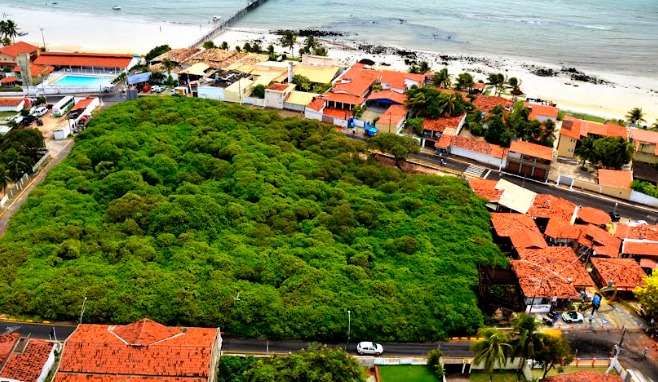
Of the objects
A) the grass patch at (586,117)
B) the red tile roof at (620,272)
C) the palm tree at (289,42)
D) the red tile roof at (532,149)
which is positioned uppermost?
the palm tree at (289,42)

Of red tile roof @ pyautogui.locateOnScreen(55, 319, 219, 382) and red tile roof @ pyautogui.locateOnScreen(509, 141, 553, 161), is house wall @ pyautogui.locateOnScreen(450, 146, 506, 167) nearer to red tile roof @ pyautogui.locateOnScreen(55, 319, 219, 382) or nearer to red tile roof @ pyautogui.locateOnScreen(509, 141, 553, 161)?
red tile roof @ pyautogui.locateOnScreen(509, 141, 553, 161)

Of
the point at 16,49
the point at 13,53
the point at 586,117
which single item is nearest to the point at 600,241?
the point at 586,117

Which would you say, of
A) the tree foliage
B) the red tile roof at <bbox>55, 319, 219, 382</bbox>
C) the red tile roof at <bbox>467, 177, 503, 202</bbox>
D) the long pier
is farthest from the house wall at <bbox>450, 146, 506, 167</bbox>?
the long pier

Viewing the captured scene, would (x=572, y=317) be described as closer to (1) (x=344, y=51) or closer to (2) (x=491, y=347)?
(2) (x=491, y=347)

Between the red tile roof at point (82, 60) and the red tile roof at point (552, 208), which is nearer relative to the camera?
the red tile roof at point (552, 208)

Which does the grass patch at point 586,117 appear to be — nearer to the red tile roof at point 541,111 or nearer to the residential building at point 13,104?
the red tile roof at point 541,111

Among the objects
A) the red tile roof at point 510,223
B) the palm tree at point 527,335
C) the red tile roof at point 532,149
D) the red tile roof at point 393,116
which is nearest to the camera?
the palm tree at point 527,335

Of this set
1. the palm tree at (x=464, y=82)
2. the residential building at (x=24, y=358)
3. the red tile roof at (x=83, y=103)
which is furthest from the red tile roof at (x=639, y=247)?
the red tile roof at (x=83, y=103)
